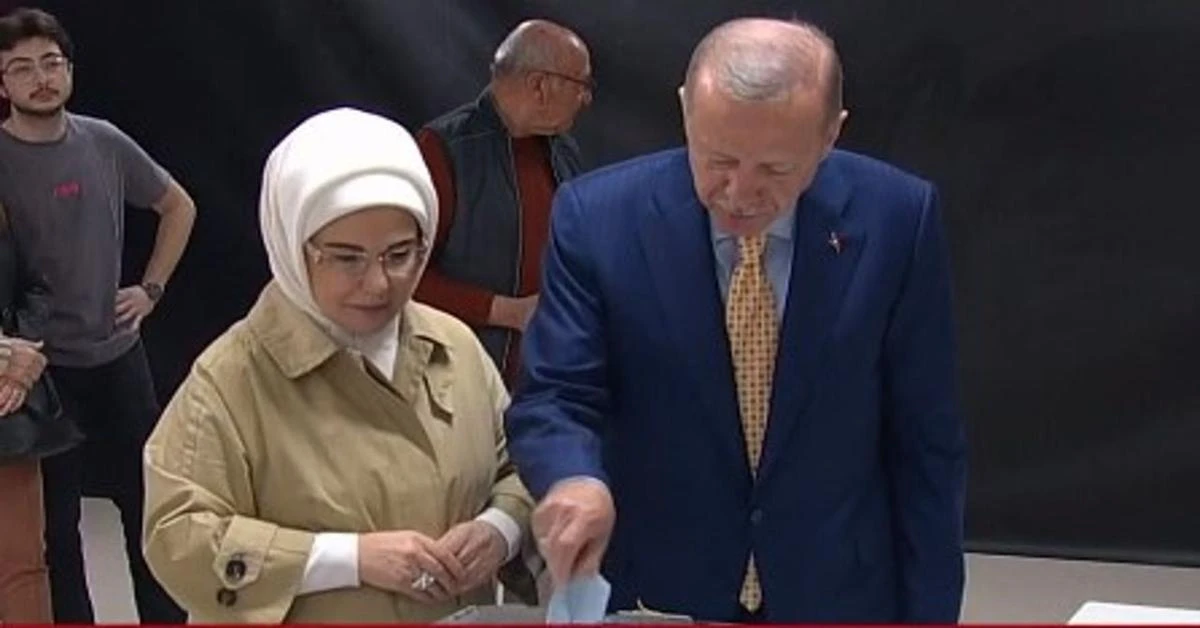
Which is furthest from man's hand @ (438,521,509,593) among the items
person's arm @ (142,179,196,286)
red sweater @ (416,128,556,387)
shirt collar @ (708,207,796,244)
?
person's arm @ (142,179,196,286)

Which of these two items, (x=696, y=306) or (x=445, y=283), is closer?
(x=696, y=306)

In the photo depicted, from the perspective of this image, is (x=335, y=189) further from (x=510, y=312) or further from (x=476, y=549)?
(x=510, y=312)

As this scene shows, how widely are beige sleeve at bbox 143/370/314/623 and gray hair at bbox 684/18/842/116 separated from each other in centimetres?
57

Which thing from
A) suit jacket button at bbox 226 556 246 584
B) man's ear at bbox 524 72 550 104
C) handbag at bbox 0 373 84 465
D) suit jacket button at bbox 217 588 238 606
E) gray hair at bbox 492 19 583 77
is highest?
gray hair at bbox 492 19 583 77

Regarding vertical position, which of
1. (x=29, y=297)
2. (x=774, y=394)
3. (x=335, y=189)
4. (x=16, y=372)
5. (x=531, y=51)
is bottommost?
(x=16, y=372)

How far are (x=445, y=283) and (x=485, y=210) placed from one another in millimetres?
148

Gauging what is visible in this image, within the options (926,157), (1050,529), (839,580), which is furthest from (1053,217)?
(839,580)

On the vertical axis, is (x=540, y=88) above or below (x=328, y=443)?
above

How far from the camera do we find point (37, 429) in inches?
136

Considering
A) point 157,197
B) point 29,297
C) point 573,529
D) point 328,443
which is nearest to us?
point 573,529

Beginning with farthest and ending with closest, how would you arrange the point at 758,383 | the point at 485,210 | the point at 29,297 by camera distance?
the point at 29,297 < the point at 485,210 < the point at 758,383

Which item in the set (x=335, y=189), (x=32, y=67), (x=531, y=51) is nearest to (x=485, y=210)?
(x=531, y=51)

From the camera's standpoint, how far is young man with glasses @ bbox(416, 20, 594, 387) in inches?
134

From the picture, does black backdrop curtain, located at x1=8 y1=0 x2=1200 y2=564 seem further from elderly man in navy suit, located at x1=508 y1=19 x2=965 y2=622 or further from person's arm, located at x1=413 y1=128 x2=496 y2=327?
elderly man in navy suit, located at x1=508 y1=19 x2=965 y2=622
